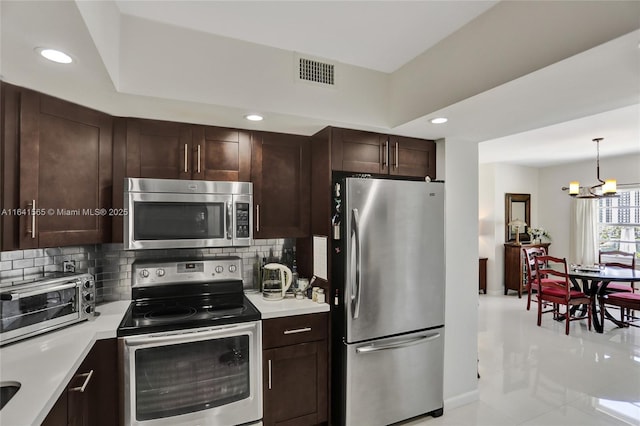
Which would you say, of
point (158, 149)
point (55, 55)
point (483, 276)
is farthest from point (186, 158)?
point (483, 276)

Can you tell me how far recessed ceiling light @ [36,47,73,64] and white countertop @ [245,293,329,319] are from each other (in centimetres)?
166

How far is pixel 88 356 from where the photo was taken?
168 centimetres

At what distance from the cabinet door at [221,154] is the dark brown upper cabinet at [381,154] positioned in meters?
0.66

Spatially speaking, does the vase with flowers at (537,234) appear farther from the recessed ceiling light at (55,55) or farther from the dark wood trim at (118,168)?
the recessed ceiling light at (55,55)

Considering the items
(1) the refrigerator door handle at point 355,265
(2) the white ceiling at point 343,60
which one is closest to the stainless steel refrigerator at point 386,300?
(1) the refrigerator door handle at point 355,265

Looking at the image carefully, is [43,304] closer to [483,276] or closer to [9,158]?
[9,158]

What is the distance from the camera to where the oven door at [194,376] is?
6.01 feet

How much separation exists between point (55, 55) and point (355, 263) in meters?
1.88

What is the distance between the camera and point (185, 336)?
1903mm

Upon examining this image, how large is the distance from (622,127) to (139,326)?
17.7ft

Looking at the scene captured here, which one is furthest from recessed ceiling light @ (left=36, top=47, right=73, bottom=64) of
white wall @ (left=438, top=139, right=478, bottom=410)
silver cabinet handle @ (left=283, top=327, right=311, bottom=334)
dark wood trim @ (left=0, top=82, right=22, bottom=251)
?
white wall @ (left=438, top=139, right=478, bottom=410)

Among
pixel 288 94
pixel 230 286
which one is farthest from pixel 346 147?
pixel 230 286

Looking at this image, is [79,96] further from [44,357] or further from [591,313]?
[591,313]

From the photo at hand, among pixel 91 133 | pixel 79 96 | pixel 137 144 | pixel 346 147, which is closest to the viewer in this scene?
pixel 79 96
